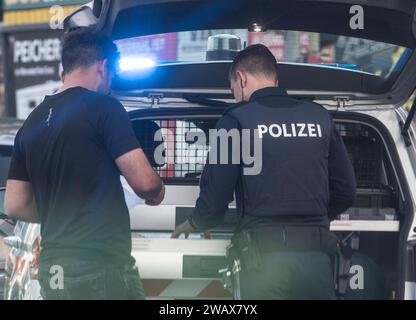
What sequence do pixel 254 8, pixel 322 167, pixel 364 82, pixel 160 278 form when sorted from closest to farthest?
1. pixel 322 167
2. pixel 160 278
3. pixel 254 8
4. pixel 364 82

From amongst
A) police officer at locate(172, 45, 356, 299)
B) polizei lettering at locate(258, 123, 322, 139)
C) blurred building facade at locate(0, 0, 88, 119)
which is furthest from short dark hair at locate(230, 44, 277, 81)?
blurred building facade at locate(0, 0, 88, 119)

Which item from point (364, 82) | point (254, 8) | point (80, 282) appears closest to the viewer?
point (80, 282)

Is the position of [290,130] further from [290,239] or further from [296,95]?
[296,95]

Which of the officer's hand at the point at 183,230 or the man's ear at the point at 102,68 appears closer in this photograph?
the man's ear at the point at 102,68

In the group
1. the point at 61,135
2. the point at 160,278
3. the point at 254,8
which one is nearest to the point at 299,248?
the point at 160,278

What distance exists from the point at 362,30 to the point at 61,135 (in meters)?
1.78

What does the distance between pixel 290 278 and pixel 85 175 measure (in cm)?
92

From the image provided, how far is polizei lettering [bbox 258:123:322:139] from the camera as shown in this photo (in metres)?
3.69

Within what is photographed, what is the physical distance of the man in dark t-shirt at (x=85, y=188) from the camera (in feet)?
11.6

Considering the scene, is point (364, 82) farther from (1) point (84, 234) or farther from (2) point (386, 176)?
(1) point (84, 234)

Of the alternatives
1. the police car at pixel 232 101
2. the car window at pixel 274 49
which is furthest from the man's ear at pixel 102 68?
the car window at pixel 274 49

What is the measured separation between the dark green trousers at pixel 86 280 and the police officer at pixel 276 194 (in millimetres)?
439

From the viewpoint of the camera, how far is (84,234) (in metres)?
3.54

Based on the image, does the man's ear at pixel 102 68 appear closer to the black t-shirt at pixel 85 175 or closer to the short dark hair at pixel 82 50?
the short dark hair at pixel 82 50
